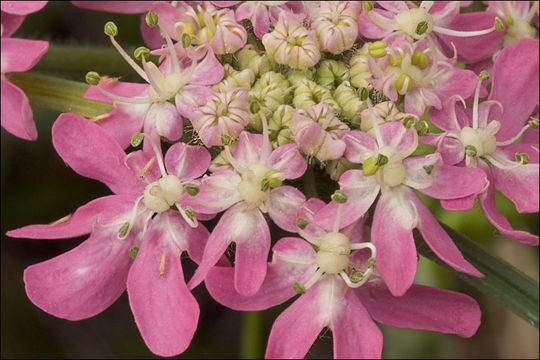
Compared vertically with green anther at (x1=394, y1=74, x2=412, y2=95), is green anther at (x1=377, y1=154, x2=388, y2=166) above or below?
below

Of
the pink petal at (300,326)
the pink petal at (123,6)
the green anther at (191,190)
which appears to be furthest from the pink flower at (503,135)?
the pink petal at (123,6)

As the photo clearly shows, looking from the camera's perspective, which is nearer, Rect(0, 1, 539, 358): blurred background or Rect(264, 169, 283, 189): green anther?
Rect(264, 169, 283, 189): green anther

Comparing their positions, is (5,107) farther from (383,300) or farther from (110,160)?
(383,300)

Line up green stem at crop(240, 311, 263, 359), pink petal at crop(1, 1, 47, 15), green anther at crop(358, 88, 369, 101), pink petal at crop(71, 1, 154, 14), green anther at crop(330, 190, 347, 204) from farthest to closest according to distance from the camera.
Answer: green stem at crop(240, 311, 263, 359) → pink petal at crop(71, 1, 154, 14) → pink petal at crop(1, 1, 47, 15) → green anther at crop(358, 88, 369, 101) → green anther at crop(330, 190, 347, 204)

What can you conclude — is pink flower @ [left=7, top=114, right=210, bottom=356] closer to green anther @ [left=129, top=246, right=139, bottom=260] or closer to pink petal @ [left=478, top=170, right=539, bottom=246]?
green anther @ [left=129, top=246, right=139, bottom=260]

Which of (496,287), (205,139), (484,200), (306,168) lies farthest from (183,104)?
(496,287)

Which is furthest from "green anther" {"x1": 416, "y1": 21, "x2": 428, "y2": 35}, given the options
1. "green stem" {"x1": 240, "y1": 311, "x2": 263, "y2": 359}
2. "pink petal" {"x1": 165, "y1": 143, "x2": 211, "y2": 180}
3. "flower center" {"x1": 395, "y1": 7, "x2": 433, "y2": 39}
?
"green stem" {"x1": 240, "y1": 311, "x2": 263, "y2": 359}

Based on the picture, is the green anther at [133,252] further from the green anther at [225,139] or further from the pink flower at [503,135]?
the pink flower at [503,135]
